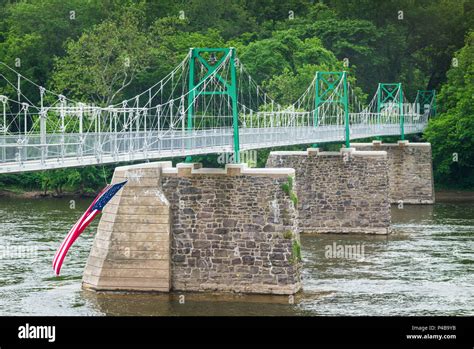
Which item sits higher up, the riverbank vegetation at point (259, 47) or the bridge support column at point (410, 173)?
the riverbank vegetation at point (259, 47)

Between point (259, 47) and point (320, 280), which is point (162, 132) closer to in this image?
point (320, 280)

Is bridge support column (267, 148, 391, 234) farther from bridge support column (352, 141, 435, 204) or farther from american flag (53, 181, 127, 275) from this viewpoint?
american flag (53, 181, 127, 275)

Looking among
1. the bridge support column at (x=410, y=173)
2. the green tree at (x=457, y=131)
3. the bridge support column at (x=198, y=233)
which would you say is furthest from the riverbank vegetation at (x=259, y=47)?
the bridge support column at (x=198, y=233)

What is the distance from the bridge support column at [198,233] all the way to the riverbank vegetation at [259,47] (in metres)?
28.8

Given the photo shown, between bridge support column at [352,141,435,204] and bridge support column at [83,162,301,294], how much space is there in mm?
37477

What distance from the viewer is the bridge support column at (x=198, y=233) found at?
4288 centimetres

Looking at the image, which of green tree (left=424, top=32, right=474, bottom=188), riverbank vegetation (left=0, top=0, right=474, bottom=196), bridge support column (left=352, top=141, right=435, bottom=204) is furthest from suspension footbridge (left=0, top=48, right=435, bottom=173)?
green tree (left=424, top=32, right=474, bottom=188)

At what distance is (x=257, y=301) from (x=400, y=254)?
1324 centimetres

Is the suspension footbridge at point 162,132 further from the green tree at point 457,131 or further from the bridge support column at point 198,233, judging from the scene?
the green tree at point 457,131

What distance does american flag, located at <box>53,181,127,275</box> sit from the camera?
41438 mm

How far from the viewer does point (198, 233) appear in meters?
43.6
